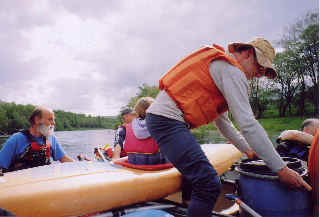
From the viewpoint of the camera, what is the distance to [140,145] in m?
2.91

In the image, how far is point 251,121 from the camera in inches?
67.7

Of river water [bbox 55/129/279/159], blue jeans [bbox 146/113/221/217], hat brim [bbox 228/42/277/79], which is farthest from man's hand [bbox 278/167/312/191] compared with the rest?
river water [bbox 55/129/279/159]

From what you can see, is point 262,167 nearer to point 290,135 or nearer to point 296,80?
point 290,135

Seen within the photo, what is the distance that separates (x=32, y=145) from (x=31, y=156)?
0.13 m

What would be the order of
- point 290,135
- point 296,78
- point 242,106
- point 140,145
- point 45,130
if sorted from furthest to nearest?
1. point 296,78
2. point 45,130
3. point 290,135
4. point 140,145
5. point 242,106

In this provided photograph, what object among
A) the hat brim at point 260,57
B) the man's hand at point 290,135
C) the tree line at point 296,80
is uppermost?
the tree line at point 296,80

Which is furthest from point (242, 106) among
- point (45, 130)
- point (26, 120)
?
point (26, 120)

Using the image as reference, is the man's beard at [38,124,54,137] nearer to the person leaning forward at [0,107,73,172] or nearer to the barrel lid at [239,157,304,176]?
the person leaning forward at [0,107,73,172]

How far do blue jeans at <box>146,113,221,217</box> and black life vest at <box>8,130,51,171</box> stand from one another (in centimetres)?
211

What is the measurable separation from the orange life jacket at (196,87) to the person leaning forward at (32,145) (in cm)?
208

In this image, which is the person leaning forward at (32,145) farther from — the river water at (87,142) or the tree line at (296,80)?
the tree line at (296,80)

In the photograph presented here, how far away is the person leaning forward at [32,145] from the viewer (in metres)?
3.10

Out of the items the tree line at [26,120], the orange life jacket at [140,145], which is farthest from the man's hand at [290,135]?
the tree line at [26,120]

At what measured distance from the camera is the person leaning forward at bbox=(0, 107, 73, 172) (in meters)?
3.10
